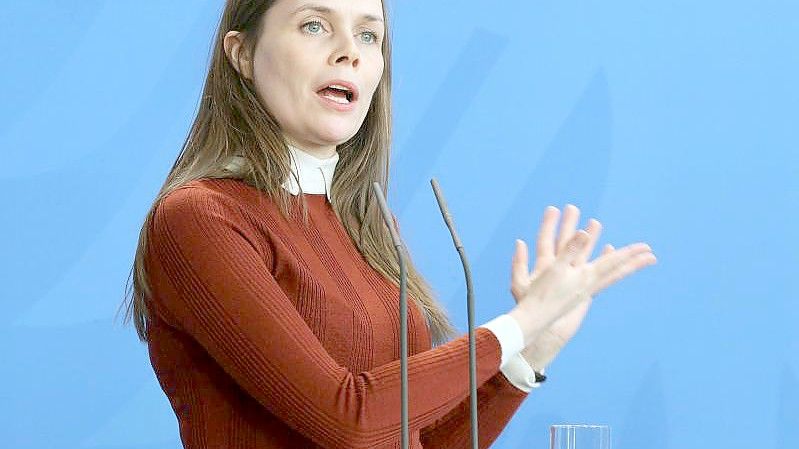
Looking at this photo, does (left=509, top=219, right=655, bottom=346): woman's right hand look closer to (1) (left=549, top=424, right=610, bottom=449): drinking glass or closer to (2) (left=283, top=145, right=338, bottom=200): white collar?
(1) (left=549, top=424, right=610, bottom=449): drinking glass

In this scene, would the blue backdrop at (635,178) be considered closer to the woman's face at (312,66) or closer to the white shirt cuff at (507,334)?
the woman's face at (312,66)

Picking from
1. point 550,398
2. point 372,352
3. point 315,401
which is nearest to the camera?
point 315,401

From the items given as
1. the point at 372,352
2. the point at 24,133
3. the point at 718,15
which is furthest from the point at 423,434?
the point at 718,15

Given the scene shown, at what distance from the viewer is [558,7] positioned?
2697 millimetres

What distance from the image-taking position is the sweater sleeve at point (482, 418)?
1.74 metres

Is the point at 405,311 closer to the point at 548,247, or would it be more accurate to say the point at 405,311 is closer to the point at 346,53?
the point at 548,247

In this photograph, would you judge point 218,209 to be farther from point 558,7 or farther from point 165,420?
point 558,7

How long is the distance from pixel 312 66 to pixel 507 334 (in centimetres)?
43

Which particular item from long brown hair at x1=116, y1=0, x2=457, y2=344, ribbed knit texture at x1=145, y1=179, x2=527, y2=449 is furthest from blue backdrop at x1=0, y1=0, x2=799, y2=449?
ribbed knit texture at x1=145, y1=179, x2=527, y2=449

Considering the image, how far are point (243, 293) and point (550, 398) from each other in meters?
1.36

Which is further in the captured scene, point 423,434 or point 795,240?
point 795,240

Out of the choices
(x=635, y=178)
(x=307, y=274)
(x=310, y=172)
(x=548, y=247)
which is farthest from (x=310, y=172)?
(x=635, y=178)

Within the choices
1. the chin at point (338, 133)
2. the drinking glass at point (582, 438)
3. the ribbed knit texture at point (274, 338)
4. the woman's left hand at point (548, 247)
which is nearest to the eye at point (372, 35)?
the chin at point (338, 133)

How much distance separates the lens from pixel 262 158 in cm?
164
